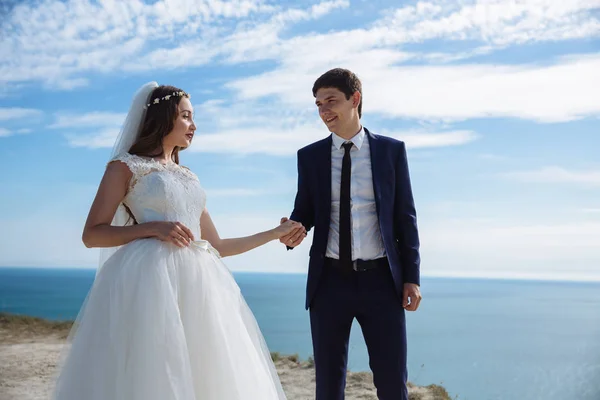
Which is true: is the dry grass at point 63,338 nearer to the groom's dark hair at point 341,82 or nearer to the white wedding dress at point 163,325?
the white wedding dress at point 163,325

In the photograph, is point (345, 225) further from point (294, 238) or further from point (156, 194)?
point (156, 194)

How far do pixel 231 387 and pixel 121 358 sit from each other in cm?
61

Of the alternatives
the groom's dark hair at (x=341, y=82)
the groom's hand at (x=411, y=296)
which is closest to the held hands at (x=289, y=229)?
the groom's hand at (x=411, y=296)

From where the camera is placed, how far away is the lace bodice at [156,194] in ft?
12.1

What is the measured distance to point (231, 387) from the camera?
3494 millimetres

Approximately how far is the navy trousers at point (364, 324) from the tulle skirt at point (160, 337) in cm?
39

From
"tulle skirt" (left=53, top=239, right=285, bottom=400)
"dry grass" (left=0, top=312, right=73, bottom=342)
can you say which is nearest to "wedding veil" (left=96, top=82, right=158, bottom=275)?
"tulle skirt" (left=53, top=239, right=285, bottom=400)

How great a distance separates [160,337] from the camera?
3.37 meters

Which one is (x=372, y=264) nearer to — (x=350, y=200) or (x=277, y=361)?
(x=350, y=200)

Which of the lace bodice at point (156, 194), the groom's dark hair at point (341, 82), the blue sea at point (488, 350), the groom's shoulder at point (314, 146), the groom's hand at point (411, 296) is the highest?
the groom's dark hair at point (341, 82)

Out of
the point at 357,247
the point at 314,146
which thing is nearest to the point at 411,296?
the point at 357,247

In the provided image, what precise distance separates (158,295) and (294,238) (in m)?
0.95

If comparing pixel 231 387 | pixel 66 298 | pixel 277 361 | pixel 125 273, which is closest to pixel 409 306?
pixel 231 387

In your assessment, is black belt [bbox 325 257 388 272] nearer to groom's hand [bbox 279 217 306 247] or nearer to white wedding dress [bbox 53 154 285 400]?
groom's hand [bbox 279 217 306 247]
